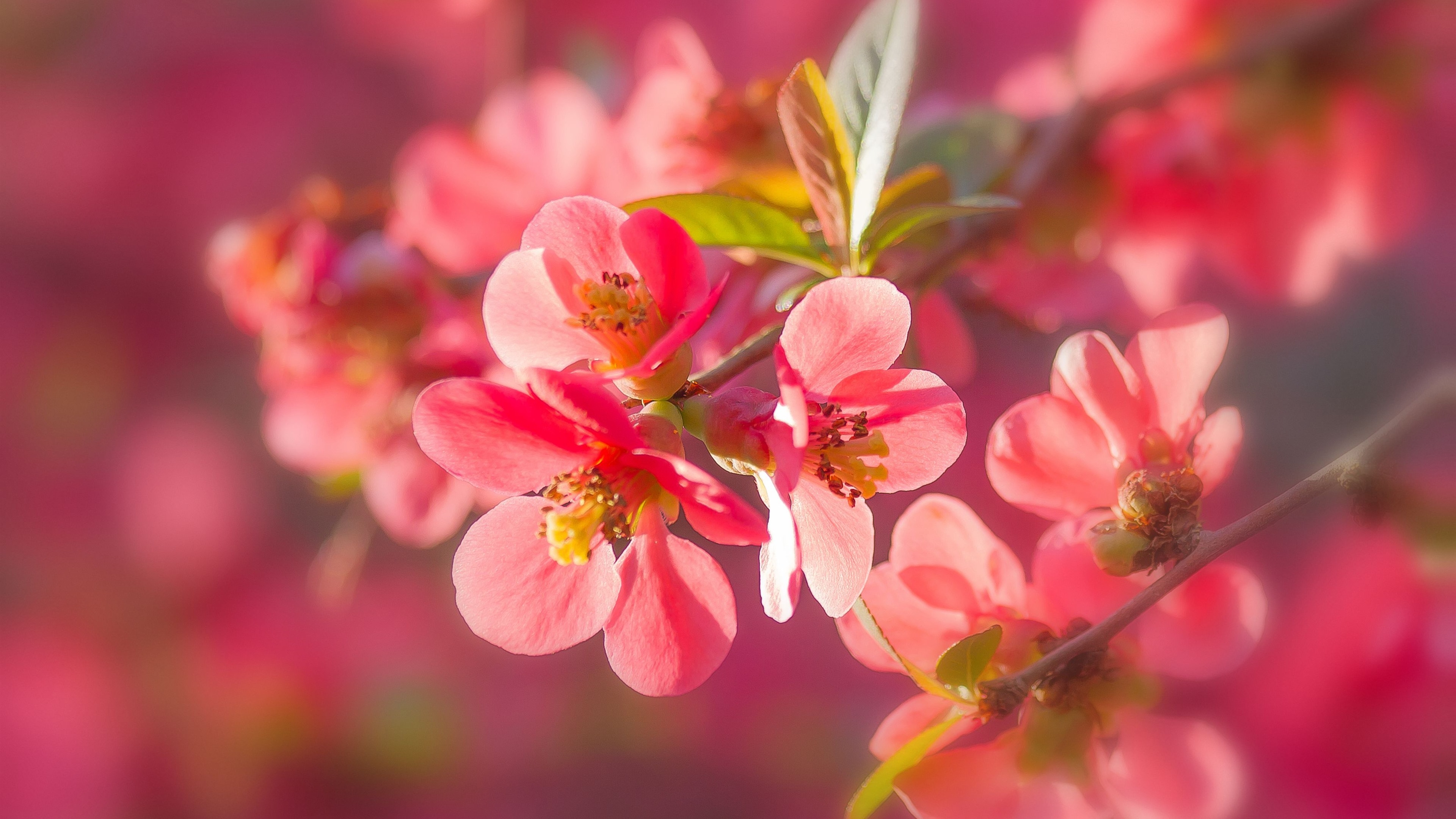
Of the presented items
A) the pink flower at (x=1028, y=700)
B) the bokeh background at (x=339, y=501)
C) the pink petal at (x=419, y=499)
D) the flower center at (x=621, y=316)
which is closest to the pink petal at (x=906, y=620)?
the pink flower at (x=1028, y=700)

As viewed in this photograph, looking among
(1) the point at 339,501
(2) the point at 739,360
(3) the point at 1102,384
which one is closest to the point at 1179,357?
(3) the point at 1102,384

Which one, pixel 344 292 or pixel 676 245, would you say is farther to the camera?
pixel 344 292

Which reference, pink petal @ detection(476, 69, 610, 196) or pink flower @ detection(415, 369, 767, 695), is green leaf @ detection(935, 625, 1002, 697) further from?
pink petal @ detection(476, 69, 610, 196)

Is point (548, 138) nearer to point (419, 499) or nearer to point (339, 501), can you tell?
point (419, 499)

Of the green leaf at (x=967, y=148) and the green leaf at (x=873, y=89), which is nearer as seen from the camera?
the green leaf at (x=873, y=89)

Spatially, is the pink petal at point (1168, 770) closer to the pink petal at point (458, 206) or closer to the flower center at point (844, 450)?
the flower center at point (844, 450)

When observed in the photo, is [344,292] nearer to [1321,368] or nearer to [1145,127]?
[1145,127]

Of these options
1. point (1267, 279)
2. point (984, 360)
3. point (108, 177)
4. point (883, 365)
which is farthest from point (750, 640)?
point (108, 177)
